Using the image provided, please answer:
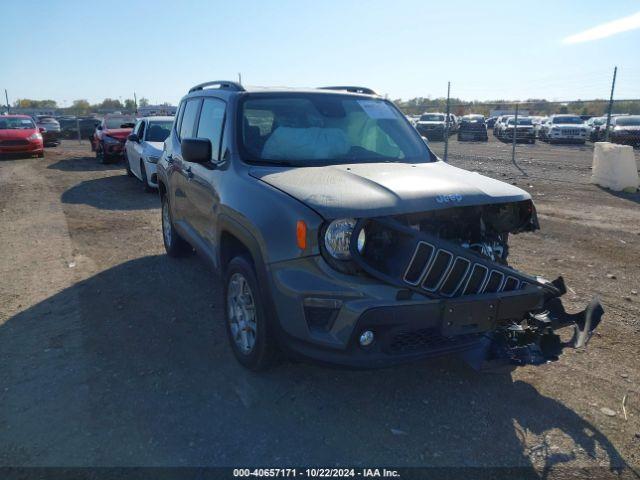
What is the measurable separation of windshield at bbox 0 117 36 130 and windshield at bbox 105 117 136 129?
3903mm

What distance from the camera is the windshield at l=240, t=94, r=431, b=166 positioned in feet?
13.4

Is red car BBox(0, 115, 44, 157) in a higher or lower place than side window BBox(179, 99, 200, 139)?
lower

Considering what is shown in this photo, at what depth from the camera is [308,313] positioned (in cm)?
300

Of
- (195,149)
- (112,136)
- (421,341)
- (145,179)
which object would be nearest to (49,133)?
(112,136)

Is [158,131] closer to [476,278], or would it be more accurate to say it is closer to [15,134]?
[15,134]

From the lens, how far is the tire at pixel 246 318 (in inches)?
134

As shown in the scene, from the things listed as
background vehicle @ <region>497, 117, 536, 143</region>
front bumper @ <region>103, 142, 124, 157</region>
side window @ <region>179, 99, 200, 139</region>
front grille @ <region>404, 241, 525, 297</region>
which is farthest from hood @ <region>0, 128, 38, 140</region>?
background vehicle @ <region>497, 117, 536, 143</region>

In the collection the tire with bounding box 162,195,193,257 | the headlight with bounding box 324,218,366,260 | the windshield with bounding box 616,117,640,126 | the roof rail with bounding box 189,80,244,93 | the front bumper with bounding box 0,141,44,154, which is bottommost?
the tire with bounding box 162,195,193,257

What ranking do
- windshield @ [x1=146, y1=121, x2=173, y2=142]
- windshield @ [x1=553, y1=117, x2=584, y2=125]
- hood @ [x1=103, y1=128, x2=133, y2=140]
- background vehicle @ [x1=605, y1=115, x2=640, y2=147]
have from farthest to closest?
windshield @ [x1=553, y1=117, x2=584, y2=125] → background vehicle @ [x1=605, y1=115, x2=640, y2=147] → hood @ [x1=103, y1=128, x2=133, y2=140] → windshield @ [x1=146, y1=121, x2=173, y2=142]

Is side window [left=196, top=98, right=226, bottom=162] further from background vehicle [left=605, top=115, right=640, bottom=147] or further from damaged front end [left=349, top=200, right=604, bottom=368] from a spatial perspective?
background vehicle [left=605, top=115, right=640, bottom=147]

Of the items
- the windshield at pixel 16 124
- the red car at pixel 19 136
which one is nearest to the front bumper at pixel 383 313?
the red car at pixel 19 136

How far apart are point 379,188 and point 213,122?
6.90ft

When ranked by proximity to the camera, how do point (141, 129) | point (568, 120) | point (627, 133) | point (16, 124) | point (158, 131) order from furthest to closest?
point (568, 120)
point (627, 133)
point (16, 124)
point (141, 129)
point (158, 131)

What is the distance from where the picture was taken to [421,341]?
306 centimetres
